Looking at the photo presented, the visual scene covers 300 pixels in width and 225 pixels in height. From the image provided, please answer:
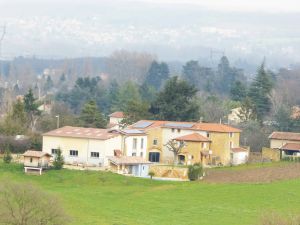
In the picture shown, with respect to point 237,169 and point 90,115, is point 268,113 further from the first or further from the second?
point 237,169

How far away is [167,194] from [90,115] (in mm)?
21985

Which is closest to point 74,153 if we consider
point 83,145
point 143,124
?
point 83,145

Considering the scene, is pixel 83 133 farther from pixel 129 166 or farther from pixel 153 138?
pixel 153 138

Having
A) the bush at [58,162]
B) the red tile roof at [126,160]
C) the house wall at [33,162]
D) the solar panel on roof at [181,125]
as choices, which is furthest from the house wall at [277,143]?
the house wall at [33,162]

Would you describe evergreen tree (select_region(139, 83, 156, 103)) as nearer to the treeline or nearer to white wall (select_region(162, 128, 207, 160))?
the treeline

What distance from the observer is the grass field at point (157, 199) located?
33.9 meters

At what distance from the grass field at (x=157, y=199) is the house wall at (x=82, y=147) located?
13.6ft

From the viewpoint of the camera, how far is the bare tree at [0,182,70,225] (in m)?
26.9

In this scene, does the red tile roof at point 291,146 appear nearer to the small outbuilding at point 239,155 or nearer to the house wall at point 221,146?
the small outbuilding at point 239,155

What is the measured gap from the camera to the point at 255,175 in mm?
46281

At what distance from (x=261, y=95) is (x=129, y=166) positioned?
33.7 m

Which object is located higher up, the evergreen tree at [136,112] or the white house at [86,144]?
the evergreen tree at [136,112]

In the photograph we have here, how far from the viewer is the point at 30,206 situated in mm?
27234

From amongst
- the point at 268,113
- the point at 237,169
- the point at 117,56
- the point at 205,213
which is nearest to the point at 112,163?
the point at 237,169
